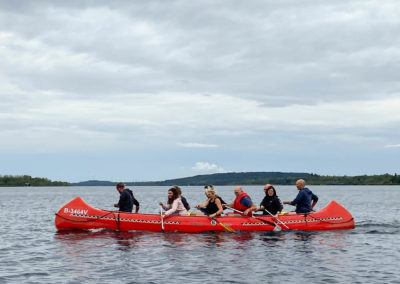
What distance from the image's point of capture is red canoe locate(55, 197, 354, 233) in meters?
22.3

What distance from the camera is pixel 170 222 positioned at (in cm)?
2225

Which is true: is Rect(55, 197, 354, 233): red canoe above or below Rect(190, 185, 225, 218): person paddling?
below

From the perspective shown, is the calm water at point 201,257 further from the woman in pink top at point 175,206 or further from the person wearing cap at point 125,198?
the person wearing cap at point 125,198

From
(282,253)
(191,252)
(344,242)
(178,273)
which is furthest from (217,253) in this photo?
(344,242)

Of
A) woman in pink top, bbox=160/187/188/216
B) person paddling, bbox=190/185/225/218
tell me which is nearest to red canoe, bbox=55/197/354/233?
woman in pink top, bbox=160/187/188/216

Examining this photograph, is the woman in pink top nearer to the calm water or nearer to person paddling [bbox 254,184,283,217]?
the calm water

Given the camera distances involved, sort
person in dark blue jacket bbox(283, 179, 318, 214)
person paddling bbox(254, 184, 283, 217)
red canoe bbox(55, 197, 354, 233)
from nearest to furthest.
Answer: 1. red canoe bbox(55, 197, 354, 233)
2. person paddling bbox(254, 184, 283, 217)
3. person in dark blue jacket bbox(283, 179, 318, 214)

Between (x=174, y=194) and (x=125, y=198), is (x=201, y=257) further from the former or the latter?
(x=125, y=198)

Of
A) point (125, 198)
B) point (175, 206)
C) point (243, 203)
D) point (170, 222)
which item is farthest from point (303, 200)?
point (125, 198)

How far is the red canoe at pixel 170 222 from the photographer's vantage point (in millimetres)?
22281

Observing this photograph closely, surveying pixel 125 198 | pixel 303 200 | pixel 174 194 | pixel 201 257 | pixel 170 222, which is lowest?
pixel 201 257

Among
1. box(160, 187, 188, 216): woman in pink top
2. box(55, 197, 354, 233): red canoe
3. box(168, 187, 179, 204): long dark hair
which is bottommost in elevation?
box(55, 197, 354, 233): red canoe

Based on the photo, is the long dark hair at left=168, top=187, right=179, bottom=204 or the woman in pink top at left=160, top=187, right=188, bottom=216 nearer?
the long dark hair at left=168, top=187, right=179, bottom=204

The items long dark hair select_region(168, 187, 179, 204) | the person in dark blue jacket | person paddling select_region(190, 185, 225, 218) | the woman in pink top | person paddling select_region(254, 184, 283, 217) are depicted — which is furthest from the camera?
the person in dark blue jacket
